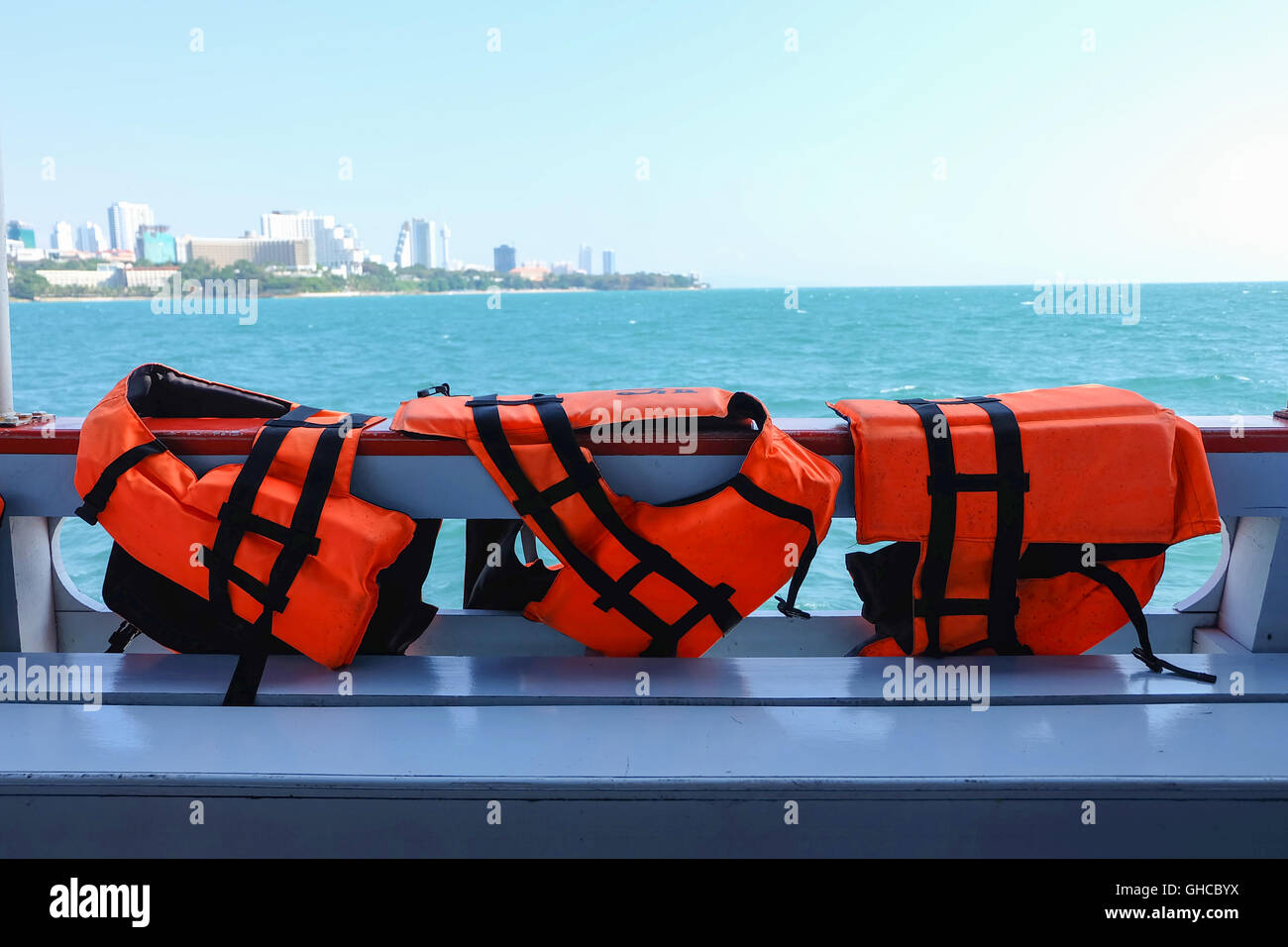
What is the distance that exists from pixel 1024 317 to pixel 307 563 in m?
51.2

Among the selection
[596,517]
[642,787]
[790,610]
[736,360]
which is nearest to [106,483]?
[596,517]

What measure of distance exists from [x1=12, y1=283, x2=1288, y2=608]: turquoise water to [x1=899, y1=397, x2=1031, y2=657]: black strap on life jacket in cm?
566

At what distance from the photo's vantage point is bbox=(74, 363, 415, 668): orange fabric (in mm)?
1737

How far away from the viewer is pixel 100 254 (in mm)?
62344

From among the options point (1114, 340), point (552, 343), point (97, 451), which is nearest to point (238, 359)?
point (552, 343)

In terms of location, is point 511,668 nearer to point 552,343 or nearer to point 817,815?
point 817,815

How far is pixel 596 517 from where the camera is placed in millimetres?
1792

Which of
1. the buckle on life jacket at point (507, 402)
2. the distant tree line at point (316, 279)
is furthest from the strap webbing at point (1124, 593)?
the distant tree line at point (316, 279)

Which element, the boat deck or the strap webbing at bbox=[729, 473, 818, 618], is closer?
the boat deck

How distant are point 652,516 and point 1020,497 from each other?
0.68 metres

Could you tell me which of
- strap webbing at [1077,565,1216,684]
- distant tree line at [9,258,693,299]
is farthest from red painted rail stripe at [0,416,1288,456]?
distant tree line at [9,258,693,299]

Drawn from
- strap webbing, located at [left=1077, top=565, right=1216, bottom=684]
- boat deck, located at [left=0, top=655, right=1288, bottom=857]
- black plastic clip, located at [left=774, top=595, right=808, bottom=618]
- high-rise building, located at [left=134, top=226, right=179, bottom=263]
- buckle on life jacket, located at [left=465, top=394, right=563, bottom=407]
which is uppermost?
high-rise building, located at [left=134, top=226, right=179, bottom=263]

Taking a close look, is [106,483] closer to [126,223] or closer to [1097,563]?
[1097,563]

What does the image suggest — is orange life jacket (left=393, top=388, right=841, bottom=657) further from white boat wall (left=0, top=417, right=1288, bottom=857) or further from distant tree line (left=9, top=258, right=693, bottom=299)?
distant tree line (left=9, top=258, right=693, bottom=299)
